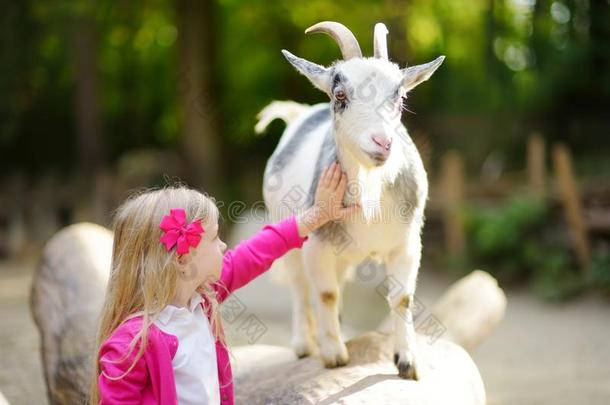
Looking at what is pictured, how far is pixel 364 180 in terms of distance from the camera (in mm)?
3104

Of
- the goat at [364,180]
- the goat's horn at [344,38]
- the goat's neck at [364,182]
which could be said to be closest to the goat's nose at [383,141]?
the goat at [364,180]

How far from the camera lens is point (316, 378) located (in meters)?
3.39

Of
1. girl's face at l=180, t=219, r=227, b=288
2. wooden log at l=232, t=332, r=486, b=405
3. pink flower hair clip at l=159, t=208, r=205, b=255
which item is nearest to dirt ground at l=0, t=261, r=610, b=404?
wooden log at l=232, t=332, r=486, b=405

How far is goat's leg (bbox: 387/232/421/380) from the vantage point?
3326 mm

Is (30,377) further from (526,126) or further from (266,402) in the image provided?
(526,126)

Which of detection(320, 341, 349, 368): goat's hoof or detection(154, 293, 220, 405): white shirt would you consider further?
detection(320, 341, 349, 368): goat's hoof

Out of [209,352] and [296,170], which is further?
[296,170]

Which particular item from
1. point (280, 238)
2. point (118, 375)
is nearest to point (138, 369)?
point (118, 375)

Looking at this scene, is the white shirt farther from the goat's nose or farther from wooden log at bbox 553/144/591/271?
wooden log at bbox 553/144/591/271

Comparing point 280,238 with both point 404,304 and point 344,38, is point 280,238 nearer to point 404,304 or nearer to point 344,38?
point 404,304

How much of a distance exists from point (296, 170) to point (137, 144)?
13.0 meters

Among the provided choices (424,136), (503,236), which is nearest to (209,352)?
(503,236)

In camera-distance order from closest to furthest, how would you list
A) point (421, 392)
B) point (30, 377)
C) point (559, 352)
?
point (421, 392) < point (30, 377) < point (559, 352)

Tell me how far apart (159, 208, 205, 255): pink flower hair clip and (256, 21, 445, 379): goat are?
29.2 inches
